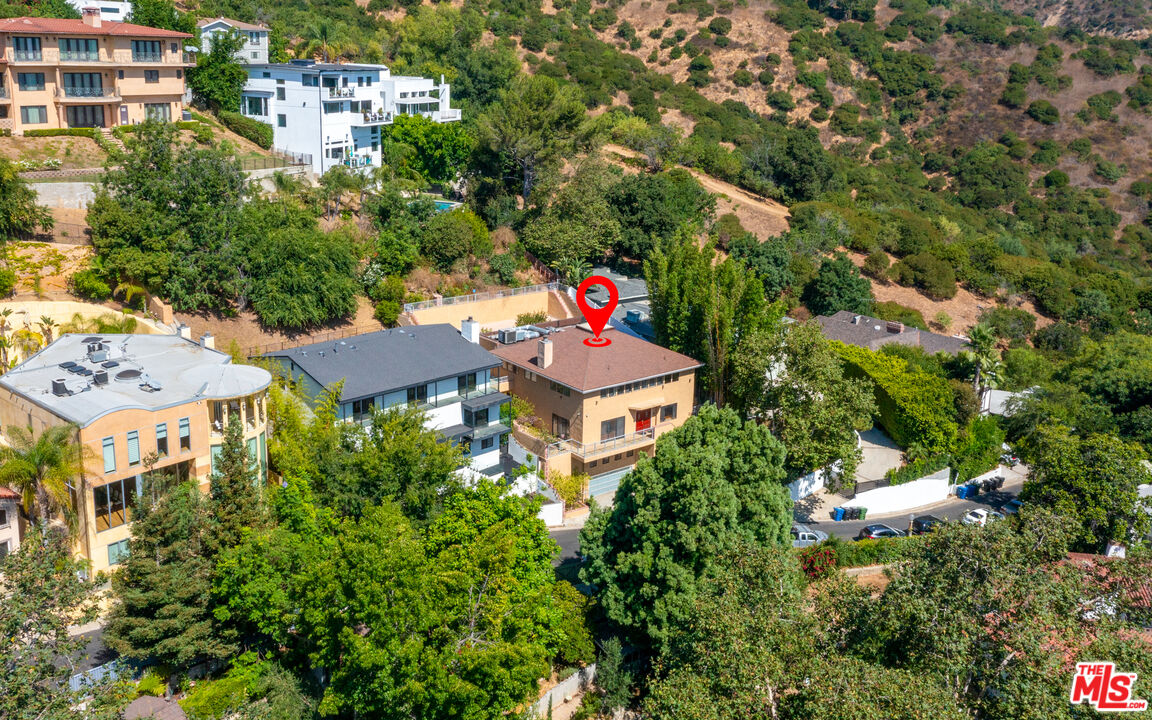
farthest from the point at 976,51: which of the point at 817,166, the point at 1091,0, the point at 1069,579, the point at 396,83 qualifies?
the point at 1069,579

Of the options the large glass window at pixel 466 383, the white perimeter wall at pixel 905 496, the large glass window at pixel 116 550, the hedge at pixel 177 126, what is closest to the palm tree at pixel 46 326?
the large glass window at pixel 116 550

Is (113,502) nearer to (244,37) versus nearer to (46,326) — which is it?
(46,326)

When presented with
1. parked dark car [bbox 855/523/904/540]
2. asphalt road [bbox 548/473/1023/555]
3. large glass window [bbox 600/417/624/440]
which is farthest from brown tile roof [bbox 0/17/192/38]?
parked dark car [bbox 855/523/904/540]

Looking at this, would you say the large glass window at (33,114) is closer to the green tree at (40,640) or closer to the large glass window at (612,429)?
the large glass window at (612,429)

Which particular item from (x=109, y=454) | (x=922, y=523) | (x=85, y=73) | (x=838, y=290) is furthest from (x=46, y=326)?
(x=838, y=290)

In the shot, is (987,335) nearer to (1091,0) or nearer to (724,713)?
(724,713)

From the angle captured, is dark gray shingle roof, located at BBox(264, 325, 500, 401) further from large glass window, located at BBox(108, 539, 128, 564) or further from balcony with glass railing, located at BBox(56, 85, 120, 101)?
balcony with glass railing, located at BBox(56, 85, 120, 101)
